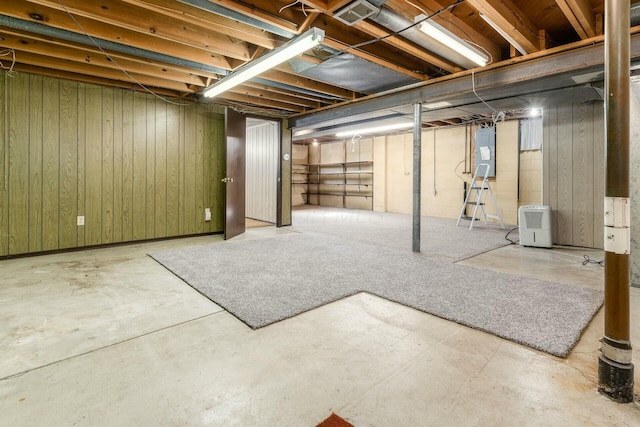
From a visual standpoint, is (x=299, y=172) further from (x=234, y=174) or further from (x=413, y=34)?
(x=413, y=34)

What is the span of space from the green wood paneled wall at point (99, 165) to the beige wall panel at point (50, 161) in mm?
10

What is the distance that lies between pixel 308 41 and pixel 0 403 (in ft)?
9.66

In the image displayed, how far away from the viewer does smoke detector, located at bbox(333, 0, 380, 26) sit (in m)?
2.34

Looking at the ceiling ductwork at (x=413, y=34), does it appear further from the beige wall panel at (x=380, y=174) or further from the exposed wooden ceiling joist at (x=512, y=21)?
the beige wall panel at (x=380, y=174)

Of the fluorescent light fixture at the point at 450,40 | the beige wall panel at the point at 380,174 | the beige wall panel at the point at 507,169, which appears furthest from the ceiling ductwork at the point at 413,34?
the beige wall panel at the point at 380,174

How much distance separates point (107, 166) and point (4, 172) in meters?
1.08

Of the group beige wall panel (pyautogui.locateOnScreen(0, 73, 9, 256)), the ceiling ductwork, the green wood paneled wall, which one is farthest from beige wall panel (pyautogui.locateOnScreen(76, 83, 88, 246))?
the ceiling ductwork

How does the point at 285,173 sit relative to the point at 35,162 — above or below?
above

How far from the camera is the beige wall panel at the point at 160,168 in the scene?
16.7 ft

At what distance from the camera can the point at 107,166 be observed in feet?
15.3

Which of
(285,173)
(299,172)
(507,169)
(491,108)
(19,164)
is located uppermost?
(491,108)

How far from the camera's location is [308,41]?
275cm

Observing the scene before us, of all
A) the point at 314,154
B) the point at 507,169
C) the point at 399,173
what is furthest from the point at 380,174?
the point at 507,169

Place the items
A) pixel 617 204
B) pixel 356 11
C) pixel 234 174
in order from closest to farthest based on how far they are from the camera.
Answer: pixel 617 204 → pixel 356 11 → pixel 234 174
